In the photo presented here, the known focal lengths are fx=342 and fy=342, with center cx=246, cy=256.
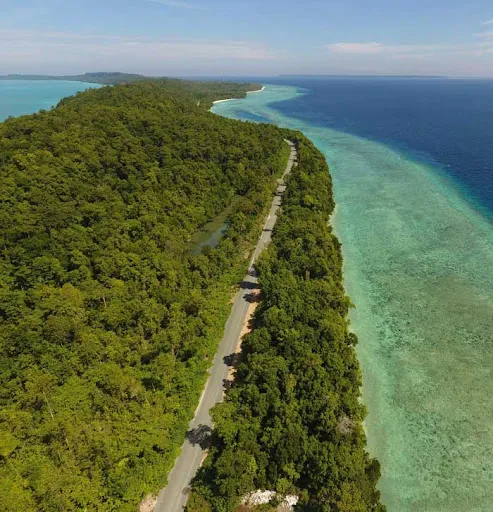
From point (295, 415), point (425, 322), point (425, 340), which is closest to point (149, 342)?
point (295, 415)

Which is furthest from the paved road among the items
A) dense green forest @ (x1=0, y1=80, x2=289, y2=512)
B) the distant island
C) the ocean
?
the ocean

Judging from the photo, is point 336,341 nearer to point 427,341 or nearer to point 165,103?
point 427,341

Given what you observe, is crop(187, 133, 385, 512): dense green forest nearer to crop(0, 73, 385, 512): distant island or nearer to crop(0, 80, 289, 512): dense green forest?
crop(0, 73, 385, 512): distant island

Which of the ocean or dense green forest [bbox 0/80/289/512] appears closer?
dense green forest [bbox 0/80/289/512]

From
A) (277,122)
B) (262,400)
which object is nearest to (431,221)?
(262,400)

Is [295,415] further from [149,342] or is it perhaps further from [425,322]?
[425,322]
